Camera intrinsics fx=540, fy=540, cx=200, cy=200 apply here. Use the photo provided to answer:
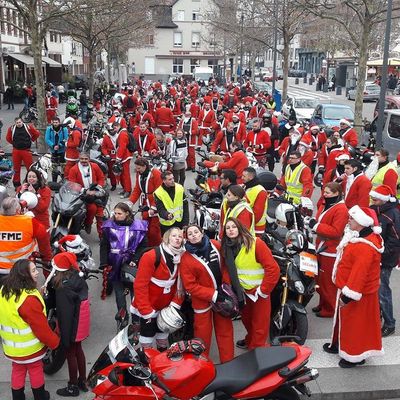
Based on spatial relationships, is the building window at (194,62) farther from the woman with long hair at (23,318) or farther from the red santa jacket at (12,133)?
the woman with long hair at (23,318)

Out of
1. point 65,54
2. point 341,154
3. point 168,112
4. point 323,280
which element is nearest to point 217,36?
point 65,54

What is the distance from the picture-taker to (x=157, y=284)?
536cm

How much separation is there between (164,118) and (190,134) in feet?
7.67

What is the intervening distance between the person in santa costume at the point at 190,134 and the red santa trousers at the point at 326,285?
28.7ft

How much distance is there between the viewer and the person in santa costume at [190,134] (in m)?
15.2

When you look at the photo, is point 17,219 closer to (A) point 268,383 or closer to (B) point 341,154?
(A) point 268,383

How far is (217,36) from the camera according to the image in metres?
65.8

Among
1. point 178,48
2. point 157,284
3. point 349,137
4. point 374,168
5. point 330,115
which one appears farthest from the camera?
point 178,48

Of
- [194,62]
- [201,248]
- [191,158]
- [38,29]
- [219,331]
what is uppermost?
[194,62]

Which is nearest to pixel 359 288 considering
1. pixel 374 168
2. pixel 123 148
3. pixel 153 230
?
pixel 153 230

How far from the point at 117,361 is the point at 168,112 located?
546 inches

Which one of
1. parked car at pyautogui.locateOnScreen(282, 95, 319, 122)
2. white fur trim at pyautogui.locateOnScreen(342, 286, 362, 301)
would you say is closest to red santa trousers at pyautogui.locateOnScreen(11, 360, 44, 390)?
white fur trim at pyautogui.locateOnScreen(342, 286, 362, 301)

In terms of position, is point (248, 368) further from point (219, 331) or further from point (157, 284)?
point (157, 284)

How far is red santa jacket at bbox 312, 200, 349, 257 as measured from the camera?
6.36 m
